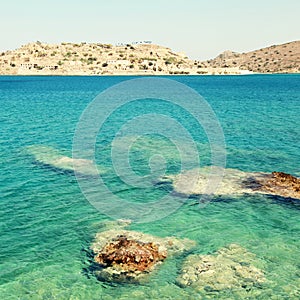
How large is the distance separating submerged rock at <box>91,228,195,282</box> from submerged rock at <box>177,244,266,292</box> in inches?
52.1

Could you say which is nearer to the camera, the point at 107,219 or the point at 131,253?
the point at 131,253

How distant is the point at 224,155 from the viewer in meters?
39.4

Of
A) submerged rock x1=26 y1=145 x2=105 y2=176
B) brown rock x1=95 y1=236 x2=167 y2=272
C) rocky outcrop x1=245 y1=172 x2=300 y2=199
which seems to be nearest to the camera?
brown rock x1=95 y1=236 x2=167 y2=272

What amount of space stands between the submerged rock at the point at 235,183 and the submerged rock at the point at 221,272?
8.93 m

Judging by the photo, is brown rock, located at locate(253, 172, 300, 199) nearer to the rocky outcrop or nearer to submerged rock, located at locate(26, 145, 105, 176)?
the rocky outcrop

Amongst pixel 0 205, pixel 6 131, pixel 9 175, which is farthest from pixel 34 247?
pixel 6 131

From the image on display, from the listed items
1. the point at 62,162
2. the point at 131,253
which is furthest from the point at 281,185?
the point at 62,162

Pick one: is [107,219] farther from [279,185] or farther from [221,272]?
[279,185]

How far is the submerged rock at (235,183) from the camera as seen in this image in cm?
2775

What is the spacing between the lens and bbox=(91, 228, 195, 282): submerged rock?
1738 centimetres

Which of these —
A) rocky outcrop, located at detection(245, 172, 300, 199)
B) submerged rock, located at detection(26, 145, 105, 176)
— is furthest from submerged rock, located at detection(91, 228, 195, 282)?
submerged rock, located at detection(26, 145, 105, 176)

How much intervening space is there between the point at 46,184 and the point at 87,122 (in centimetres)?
3531

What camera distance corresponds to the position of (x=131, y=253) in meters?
Result: 18.2

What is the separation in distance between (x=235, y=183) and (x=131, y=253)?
13.7 m
